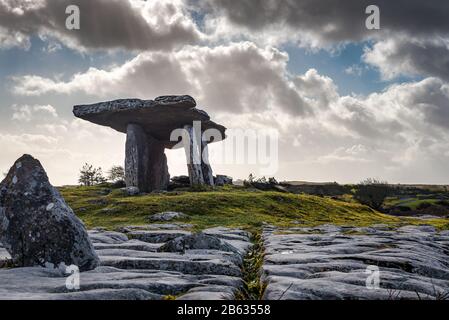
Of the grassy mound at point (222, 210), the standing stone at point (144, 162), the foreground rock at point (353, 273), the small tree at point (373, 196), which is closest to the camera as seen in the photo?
the foreground rock at point (353, 273)

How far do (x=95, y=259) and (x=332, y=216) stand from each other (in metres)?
23.4

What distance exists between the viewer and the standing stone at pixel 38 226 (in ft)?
23.9

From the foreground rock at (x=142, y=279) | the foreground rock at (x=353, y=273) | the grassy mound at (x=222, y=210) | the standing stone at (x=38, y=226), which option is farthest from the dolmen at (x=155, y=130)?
the foreground rock at (x=142, y=279)

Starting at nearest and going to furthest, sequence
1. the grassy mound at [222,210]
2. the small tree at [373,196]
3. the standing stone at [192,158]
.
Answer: the grassy mound at [222,210] → the standing stone at [192,158] → the small tree at [373,196]

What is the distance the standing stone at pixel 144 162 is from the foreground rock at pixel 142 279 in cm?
2774

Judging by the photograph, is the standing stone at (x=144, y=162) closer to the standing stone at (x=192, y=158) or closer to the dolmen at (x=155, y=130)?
the dolmen at (x=155, y=130)

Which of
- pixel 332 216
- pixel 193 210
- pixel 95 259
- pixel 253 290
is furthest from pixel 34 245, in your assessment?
pixel 332 216

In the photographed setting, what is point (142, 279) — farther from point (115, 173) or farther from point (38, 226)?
point (115, 173)

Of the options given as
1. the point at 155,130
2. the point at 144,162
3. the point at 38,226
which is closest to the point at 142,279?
the point at 38,226

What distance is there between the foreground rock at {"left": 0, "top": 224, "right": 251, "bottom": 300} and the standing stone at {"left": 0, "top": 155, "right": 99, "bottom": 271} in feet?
1.01

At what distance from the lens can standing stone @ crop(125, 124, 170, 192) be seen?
3612cm

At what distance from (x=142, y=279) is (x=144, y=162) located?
32124 mm

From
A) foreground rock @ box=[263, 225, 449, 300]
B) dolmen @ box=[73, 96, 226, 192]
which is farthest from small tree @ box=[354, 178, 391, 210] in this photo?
foreground rock @ box=[263, 225, 449, 300]
